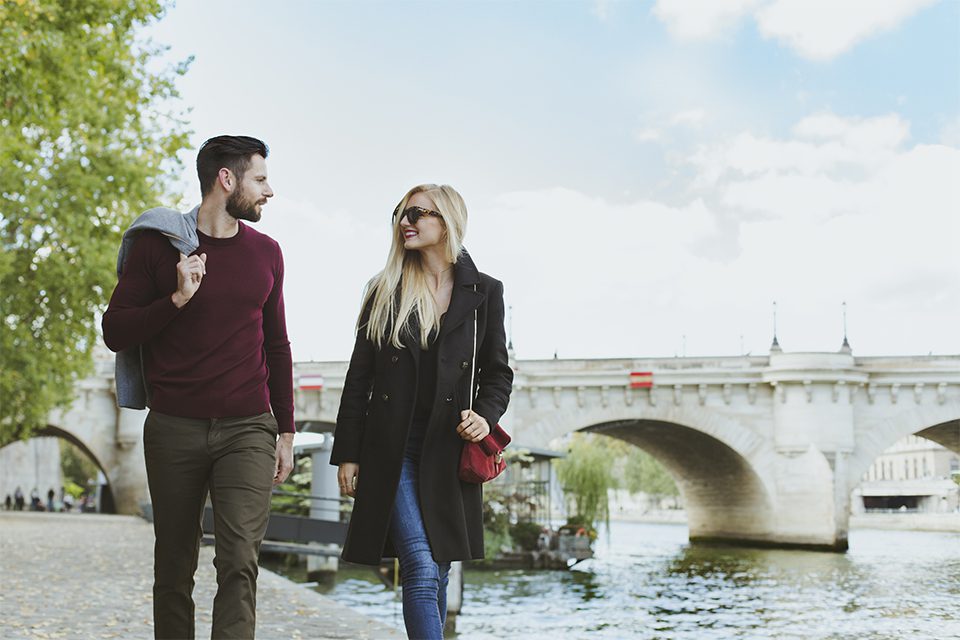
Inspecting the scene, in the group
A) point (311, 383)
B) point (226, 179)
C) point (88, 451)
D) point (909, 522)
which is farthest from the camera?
point (909, 522)

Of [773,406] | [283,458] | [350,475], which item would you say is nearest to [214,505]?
[283,458]

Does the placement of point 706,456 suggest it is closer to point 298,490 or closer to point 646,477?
point 298,490

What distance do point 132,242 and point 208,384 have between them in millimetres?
511

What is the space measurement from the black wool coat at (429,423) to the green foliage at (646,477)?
58.5m

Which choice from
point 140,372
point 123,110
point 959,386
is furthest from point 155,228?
point 959,386

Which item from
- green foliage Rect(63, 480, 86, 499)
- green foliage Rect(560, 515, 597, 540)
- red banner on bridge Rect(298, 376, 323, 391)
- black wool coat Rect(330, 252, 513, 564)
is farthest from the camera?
green foliage Rect(63, 480, 86, 499)

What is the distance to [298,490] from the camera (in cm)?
2361

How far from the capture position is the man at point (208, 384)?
3629mm

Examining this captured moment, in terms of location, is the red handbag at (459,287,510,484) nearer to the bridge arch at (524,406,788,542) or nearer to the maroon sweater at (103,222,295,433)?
the maroon sweater at (103,222,295,433)

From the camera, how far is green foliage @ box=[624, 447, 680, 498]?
6222 centimetres

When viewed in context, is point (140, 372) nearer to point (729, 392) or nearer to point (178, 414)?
point (178, 414)

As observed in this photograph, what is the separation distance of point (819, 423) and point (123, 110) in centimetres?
2053

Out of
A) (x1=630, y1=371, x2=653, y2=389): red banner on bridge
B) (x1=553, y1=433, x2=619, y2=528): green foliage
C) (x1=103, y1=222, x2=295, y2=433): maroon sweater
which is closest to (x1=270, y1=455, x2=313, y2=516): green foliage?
(x1=553, y1=433, x2=619, y2=528): green foliage

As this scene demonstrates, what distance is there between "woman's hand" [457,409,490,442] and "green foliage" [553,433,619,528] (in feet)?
74.9
